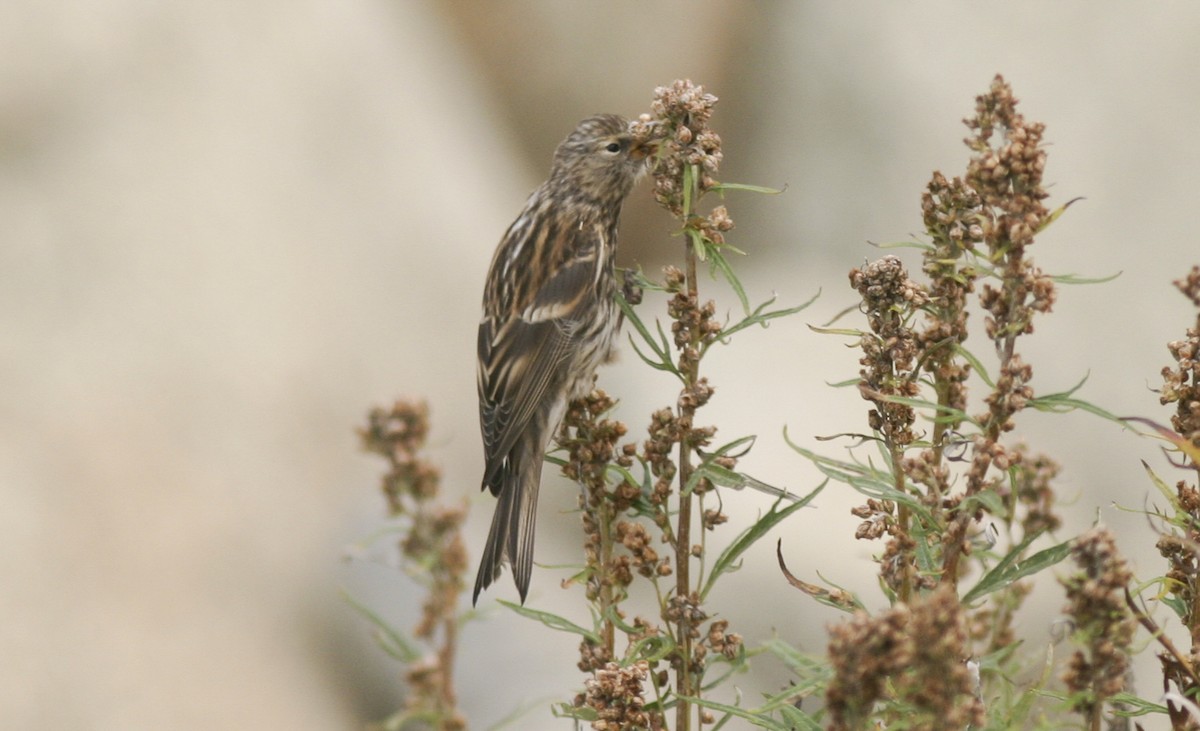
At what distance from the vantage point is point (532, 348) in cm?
261

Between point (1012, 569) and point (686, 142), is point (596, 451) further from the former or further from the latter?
point (1012, 569)

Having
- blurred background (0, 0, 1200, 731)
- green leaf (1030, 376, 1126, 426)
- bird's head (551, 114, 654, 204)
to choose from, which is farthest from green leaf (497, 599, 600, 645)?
blurred background (0, 0, 1200, 731)

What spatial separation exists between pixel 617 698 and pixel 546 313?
4.99 feet

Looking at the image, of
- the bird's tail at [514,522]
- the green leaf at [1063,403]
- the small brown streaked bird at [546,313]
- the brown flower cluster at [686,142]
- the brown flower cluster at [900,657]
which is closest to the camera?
the brown flower cluster at [900,657]

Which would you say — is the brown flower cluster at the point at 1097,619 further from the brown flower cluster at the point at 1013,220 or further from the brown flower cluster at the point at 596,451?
the brown flower cluster at the point at 596,451

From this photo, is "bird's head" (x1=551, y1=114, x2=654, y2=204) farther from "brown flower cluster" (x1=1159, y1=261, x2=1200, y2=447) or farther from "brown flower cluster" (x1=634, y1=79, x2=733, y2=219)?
"brown flower cluster" (x1=1159, y1=261, x2=1200, y2=447)

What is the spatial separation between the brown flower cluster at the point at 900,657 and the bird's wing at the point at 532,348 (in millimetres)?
1577

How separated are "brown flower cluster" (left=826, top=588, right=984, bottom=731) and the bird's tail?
3.74 ft

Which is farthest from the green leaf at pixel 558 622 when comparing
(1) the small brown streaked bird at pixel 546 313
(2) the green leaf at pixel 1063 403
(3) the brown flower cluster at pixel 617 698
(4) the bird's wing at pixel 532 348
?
(4) the bird's wing at pixel 532 348

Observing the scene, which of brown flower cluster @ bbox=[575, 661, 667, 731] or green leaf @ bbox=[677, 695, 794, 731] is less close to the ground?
brown flower cluster @ bbox=[575, 661, 667, 731]

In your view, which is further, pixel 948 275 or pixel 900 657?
pixel 948 275

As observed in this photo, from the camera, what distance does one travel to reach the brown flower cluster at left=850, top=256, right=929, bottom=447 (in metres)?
1.20

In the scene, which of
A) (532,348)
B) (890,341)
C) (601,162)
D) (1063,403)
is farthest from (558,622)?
(601,162)

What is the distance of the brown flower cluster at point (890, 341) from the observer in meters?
1.20
